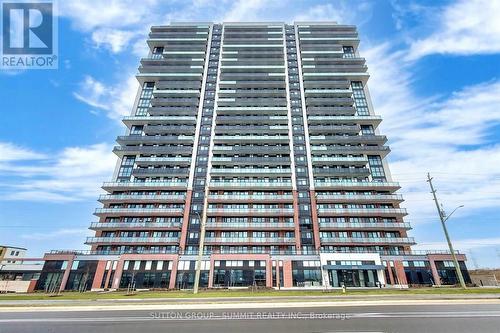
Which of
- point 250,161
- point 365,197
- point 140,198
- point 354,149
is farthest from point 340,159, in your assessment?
point 140,198

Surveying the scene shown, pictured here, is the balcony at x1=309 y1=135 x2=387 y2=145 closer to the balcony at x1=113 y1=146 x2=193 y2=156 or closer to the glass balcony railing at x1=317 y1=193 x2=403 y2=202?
the glass balcony railing at x1=317 y1=193 x2=403 y2=202

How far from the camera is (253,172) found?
69688 mm

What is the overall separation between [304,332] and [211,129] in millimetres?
72012

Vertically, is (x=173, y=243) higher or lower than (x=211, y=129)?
lower

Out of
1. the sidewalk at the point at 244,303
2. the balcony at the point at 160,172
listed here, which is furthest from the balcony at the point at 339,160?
the sidewalk at the point at 244,303

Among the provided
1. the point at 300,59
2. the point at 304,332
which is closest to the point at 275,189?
the point at 300,59

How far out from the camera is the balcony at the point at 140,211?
6252cm

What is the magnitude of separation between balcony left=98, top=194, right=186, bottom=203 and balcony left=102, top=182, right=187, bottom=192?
2111 mm

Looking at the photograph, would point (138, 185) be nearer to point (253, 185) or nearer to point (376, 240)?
point (253, 185)

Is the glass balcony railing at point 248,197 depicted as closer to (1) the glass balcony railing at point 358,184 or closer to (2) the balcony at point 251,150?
(1) the glass balcony railing at point 358,184

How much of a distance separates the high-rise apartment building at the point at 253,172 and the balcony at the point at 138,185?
1.14ft

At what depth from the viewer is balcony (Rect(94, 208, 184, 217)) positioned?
6252 cm

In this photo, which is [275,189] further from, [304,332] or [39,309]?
[304,332]

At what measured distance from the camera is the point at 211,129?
256ft
